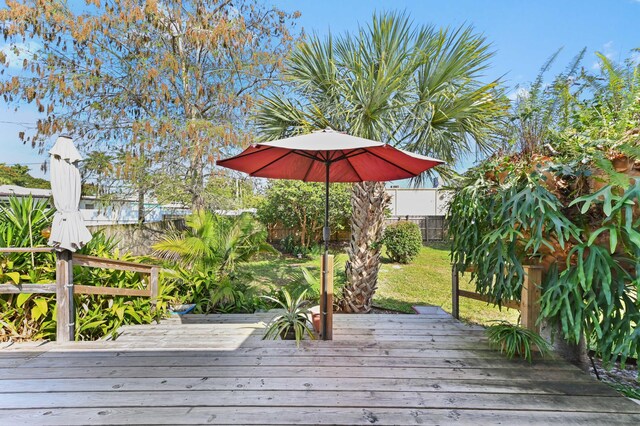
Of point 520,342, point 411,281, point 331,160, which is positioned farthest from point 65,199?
point 411,281

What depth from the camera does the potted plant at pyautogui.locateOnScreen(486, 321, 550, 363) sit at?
241 cm

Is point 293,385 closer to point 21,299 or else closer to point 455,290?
point 455,290

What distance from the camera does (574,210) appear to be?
2387 mm

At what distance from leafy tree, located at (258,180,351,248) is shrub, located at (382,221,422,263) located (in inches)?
79.4

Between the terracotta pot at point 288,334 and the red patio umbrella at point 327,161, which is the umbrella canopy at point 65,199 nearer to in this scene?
the red patio umbrella at point 327,161

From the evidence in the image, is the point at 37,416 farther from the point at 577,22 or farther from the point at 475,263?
the point at 577,22

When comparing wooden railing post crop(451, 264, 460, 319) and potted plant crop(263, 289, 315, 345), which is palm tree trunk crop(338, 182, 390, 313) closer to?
wooden railing post crop(451, 264, 460, 319)

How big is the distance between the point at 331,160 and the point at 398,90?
1.72m

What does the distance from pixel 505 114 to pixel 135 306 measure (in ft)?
17.9

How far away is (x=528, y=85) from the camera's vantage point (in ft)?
9.87

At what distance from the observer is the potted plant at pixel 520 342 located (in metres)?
2.41

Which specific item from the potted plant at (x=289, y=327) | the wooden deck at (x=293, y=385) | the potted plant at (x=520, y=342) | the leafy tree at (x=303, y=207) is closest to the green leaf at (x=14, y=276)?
the wooden deck at (x=293, y=385)

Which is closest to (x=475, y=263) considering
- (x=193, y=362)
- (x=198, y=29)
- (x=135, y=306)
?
(x=193, y=362)

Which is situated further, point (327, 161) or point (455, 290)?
point (455, 290)
